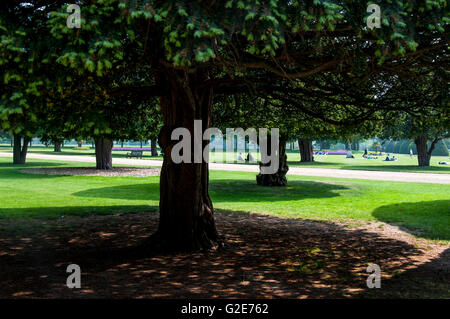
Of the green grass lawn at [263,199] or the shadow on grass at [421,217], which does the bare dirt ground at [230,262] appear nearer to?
the shadow on grass at [421,217]

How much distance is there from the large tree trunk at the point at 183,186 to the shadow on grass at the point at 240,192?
23.4 ft

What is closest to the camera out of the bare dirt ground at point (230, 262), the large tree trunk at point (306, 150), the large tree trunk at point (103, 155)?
the bare dirt ground at point (230, 262)

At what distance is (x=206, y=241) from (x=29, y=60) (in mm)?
4999

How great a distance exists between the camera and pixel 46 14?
5898 millimetres

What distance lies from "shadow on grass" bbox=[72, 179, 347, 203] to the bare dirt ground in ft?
17.2

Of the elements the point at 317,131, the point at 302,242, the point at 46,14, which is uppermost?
the point at 46,14

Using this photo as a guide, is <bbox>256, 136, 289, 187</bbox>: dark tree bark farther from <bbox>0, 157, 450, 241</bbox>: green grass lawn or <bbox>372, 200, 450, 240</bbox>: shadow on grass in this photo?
<bbox>372, 200, 450, 240</bbox>: shadow on grass

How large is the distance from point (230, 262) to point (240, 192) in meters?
10.8

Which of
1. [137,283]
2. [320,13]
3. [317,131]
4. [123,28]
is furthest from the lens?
[317,131]

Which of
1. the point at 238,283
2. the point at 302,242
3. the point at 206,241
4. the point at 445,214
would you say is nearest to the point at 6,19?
the point at 238,283

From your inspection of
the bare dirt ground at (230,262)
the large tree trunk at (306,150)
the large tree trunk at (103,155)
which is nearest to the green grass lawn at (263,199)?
the bare dirt ground at (230,262)

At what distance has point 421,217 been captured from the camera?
42.2 feet

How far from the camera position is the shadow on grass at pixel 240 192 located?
1681cm
